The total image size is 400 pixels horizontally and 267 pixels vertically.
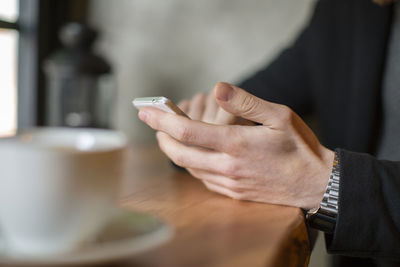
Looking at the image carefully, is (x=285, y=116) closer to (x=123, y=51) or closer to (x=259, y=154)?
(x=259, y=154)

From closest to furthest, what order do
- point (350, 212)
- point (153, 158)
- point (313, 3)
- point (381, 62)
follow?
point (350, 212), point (381, 62), point (153, 158), point (313, 3)

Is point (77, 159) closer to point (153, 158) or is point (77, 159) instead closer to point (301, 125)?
point (301, 125)

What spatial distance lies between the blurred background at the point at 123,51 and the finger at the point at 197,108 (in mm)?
433

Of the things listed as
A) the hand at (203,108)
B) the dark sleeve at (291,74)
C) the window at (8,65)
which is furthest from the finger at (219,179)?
the window at (8,65)

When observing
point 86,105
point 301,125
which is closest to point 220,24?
point 86,105

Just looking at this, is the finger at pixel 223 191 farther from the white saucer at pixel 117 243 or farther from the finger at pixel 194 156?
the white saucer at pixel 117 243

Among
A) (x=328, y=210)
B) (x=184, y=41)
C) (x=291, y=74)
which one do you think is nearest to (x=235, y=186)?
(x=328, y=210)

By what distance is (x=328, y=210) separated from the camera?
1.69 ft

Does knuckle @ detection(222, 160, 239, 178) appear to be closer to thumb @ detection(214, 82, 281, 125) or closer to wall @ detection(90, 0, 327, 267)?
thumb @ detection(214, 82, 281, 125)

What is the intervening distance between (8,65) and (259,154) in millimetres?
914

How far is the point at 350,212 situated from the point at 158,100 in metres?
0.26

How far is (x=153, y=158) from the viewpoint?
999mm

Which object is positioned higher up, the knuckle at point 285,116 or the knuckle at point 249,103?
the knuckle at point 249,103

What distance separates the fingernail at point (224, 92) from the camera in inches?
18.8
